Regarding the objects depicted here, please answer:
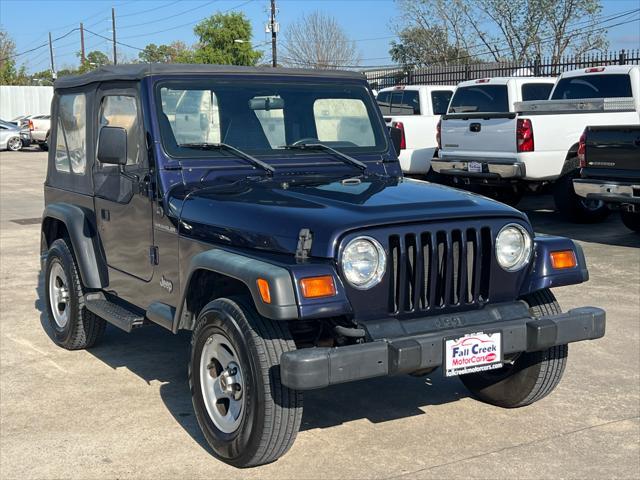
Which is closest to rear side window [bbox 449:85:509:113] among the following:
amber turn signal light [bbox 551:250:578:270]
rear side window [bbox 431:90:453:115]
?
rear side window [bbox 431:90:453:115]

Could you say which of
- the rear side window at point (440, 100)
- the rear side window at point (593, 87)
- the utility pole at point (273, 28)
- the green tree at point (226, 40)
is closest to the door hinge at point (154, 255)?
the rear side window at point (593, 87)

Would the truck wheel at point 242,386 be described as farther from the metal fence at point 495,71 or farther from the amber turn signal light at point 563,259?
the metal fence at point 495,71

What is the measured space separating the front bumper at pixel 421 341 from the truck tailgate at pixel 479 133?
769 centimetres

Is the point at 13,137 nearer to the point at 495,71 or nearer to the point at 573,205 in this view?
the point at 495,71

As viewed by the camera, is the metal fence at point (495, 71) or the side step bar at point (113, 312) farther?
the metal fence at point (495, 71)

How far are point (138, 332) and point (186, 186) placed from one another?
2.31 meters

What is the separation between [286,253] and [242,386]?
0.67m

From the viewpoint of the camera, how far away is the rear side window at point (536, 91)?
14.4 metres

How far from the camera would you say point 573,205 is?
39.7 ft

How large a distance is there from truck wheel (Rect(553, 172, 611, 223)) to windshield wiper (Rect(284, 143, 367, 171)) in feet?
23.8

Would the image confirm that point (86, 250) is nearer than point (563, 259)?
No

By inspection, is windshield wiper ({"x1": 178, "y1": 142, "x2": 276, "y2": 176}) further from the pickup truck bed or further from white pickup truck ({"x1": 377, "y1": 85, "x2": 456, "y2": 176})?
white pickup truck ({"x1": 377, "y1": 85, "x2": 456, "y2": 176})

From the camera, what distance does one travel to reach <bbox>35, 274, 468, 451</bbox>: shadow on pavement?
16.5 feet

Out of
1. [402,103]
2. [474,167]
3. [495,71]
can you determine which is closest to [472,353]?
[474,167]
